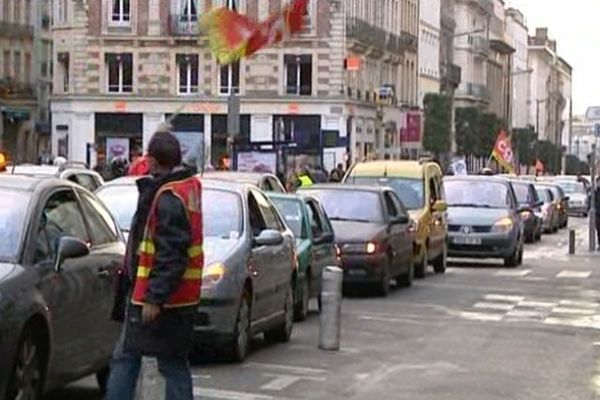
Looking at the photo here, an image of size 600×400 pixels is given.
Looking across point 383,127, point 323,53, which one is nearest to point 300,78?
point 323,53

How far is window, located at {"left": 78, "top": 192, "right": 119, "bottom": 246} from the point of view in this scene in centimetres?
1240

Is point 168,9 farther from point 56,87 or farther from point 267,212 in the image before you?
point 267,212

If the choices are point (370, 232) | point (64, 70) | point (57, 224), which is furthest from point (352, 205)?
point (64, 70)

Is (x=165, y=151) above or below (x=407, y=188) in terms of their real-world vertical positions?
above

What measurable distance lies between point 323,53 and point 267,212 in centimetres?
5638

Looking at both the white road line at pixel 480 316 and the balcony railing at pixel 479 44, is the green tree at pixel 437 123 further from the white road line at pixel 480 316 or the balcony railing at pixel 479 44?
the white road line at pixel 480 316

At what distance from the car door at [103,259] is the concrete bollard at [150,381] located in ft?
6.69

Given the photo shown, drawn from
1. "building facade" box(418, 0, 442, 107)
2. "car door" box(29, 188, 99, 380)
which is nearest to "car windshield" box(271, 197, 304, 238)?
"car door" box(29, 188, 99, 380)

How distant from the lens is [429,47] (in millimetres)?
110812

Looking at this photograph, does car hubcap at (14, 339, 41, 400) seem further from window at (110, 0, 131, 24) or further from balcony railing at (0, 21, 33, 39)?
A: balcony railing at (0, 21, 33, 39)

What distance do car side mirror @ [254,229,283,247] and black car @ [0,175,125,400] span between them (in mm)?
2673

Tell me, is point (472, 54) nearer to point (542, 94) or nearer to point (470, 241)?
point (542, 94)

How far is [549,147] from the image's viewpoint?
483 feet

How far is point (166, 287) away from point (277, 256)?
700 centimetres
